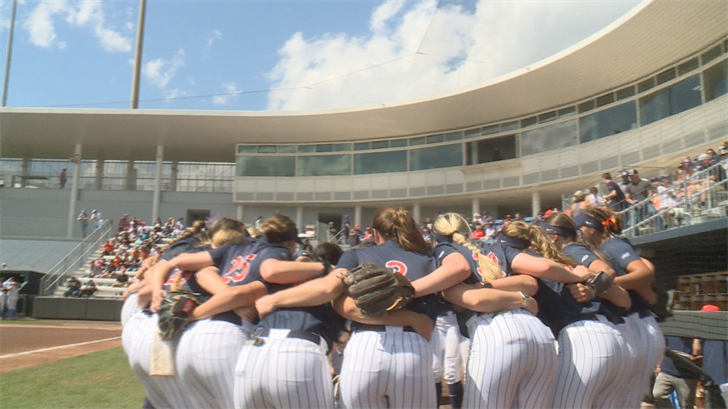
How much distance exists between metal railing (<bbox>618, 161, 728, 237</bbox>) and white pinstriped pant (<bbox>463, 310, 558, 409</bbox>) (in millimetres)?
8351

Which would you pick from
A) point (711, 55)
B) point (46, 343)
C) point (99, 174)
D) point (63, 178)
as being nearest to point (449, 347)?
point (46, 343)

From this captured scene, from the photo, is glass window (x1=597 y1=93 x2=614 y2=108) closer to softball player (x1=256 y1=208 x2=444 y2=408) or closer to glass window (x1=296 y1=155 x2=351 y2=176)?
glass window (x1=296 y1=155 x2=351 y2=176)

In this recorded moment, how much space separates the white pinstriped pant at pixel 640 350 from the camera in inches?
143

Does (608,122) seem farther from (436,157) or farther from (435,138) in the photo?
(435,138)

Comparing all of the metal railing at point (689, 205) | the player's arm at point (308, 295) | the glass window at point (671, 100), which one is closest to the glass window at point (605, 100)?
the glass window at point (671, 100)

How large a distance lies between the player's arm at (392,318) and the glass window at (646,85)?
2120 cm

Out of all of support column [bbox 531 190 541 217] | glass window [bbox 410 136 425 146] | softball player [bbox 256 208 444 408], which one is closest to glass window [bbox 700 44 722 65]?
support column [bbox 531 190 541 217]

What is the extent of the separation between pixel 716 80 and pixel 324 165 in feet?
61.3

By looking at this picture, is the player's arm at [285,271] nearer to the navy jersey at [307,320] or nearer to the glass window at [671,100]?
the navy jersey at [307,320]

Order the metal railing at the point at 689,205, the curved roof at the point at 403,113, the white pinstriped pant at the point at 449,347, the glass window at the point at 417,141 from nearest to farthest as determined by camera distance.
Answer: the white pinstriped pant at the point at 449,347, the metal railing at the point at 689,205, the curved roof at the point at 403,113, the glass window at the point at 417,141

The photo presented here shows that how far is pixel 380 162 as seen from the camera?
98.6 feet

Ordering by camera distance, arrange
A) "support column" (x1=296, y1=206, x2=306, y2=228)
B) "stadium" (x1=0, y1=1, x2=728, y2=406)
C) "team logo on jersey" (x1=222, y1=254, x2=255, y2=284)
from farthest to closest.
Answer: "support column" (x1=296, y1=206, x2=306, y2=228) < "stadium" (x1=0, y1=1, x2=728, y2=406) < "team logo on jersey" (x1=222, y1=254, x2=255, y2=284)

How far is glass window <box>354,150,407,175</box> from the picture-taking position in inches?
1158

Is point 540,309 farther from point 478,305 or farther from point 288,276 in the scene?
point 288,276
